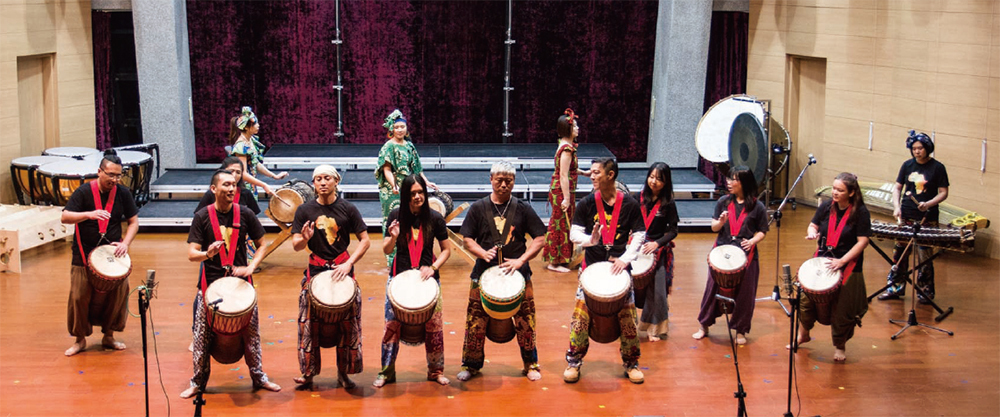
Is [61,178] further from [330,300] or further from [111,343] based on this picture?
[330,300]

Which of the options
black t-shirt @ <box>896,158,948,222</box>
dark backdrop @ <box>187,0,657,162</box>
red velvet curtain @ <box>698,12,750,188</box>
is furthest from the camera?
dark backdrop @ <box>187,0,657,162</box>

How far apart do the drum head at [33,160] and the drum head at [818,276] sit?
835 cm

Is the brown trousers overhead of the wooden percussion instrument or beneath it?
beneath

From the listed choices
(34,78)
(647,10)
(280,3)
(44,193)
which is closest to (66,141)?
(34,78)

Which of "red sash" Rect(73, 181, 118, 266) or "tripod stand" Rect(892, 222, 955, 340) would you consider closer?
"red sash" Rect(73, 181, 118, 266)

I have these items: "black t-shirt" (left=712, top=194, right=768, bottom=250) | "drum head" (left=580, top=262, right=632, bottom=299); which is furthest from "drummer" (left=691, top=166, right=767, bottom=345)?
"drum head" (left=580, top=262, right=632, bottom=299)

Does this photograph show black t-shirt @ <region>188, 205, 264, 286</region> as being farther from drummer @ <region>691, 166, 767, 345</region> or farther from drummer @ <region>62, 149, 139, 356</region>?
drummer @ <region>691, 166, 767, 345</region>

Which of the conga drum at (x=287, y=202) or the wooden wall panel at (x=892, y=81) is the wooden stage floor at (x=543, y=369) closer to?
the conga drum at (x=287, y=202)

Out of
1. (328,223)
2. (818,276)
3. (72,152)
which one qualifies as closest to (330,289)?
(328,223)

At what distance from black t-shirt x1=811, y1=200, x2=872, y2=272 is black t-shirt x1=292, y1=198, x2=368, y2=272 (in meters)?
3.39

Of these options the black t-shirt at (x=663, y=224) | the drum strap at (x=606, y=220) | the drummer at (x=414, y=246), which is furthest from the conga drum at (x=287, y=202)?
the drum strap at (x=606, y=220)

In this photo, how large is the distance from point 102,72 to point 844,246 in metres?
9.73

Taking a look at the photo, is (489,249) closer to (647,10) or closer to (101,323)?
(101,323)

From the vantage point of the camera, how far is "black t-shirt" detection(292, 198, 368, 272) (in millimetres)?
6754
